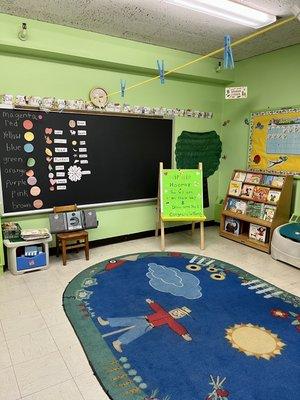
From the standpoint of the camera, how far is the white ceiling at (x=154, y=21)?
2760 mm

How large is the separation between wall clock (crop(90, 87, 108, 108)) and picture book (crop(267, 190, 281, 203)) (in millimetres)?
2568

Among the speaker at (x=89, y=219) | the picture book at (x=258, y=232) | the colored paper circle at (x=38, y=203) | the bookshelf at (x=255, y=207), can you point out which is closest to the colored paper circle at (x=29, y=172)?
the colored paper circle at (x=38, y=203)

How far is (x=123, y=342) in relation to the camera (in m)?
2.10

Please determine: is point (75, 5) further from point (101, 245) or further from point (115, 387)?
point (115, 387)

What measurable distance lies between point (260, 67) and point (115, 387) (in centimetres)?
442

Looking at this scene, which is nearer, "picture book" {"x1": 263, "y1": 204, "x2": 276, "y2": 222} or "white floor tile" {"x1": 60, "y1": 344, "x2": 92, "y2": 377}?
"white floor tile" {"x1": 60, "y1": 344, "x2": 92, "y2": 377}

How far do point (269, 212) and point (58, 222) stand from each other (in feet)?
9.17

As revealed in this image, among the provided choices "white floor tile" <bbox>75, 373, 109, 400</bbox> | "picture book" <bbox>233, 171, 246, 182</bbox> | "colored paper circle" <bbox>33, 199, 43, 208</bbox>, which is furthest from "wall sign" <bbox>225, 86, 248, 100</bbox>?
"white floor tile" <bbox>75, 373, 109, 400</bbox>

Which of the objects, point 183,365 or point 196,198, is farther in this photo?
point 196,198

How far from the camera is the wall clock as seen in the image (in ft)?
12.0

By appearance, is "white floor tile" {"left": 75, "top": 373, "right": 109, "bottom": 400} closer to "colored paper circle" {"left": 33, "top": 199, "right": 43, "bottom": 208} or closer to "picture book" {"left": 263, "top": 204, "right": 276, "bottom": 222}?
"colored paper circle" {"left": 33, "top": 199, "right": 43, "bottom": 208}

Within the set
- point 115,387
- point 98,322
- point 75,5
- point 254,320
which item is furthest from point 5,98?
point 254,320

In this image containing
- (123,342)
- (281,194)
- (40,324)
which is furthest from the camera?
(281,194)

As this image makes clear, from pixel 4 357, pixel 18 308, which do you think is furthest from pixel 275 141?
pixel 4 357
